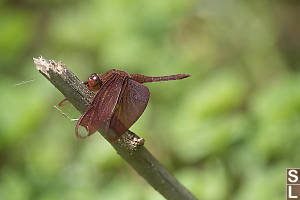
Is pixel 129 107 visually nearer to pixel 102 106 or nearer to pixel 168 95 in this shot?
pixel 102 106

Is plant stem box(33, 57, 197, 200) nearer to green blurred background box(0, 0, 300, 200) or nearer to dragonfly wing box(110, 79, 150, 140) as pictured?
dragonfly wing box(110, 79, 150, 140)

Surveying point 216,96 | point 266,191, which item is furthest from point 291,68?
point 266,191

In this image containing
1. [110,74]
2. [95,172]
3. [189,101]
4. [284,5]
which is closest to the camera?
[110,74]

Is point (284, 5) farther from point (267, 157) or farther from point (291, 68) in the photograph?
point (267, 157)

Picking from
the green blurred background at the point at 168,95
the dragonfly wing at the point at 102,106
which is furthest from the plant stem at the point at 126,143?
the green blurred background at the point at 168,95

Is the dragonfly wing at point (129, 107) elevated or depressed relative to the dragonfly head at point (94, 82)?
depressed

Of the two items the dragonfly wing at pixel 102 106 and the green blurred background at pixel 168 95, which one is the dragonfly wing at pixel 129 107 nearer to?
the dragonfly wing at pixel 102 106
